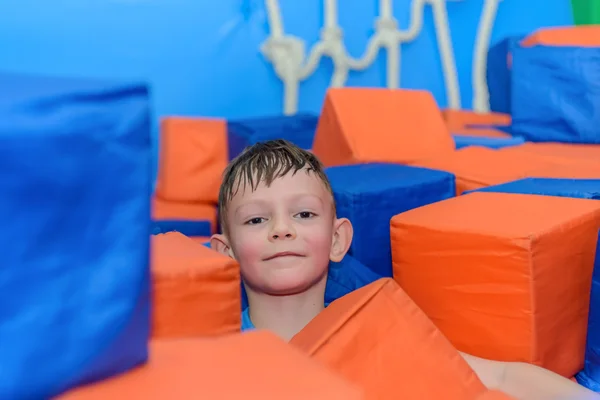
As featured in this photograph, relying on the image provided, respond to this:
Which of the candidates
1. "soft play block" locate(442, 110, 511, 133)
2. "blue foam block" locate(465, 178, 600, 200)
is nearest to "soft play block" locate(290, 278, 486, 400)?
"blue foam block" locate(465, 178, 600, 200)

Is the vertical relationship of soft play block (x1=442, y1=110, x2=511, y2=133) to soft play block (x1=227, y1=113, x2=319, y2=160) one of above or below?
below

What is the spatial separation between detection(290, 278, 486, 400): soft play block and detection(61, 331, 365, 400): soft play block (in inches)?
8.0

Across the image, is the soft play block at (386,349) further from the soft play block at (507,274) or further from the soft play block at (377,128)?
the soft play block at (377,128)

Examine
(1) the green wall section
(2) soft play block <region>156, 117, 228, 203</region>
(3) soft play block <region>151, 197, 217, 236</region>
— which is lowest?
(3) soft play block <region>151, 197, 217, 236</region>

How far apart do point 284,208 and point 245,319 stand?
0.68ft

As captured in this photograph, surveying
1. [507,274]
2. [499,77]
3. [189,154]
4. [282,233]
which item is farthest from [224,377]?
[499,77]

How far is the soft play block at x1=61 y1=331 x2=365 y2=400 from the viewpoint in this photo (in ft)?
1.35

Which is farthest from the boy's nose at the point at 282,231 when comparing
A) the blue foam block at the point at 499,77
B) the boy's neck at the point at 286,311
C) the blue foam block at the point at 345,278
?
the blue foam block at the point at 499,77

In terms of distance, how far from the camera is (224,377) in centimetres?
43

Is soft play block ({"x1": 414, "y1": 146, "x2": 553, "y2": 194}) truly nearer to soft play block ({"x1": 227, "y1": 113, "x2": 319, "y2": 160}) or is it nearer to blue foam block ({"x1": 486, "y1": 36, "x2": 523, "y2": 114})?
soft play block ({"x1": 227, "y1": 113, "x2": 319, "y2": 160})

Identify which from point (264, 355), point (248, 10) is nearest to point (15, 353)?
point (264, 355)

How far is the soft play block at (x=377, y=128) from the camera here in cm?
152

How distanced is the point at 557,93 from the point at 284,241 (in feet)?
4.06

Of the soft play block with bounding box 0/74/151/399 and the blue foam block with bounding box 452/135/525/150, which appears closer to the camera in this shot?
the soft play block with bounding box 0/74/151/399
